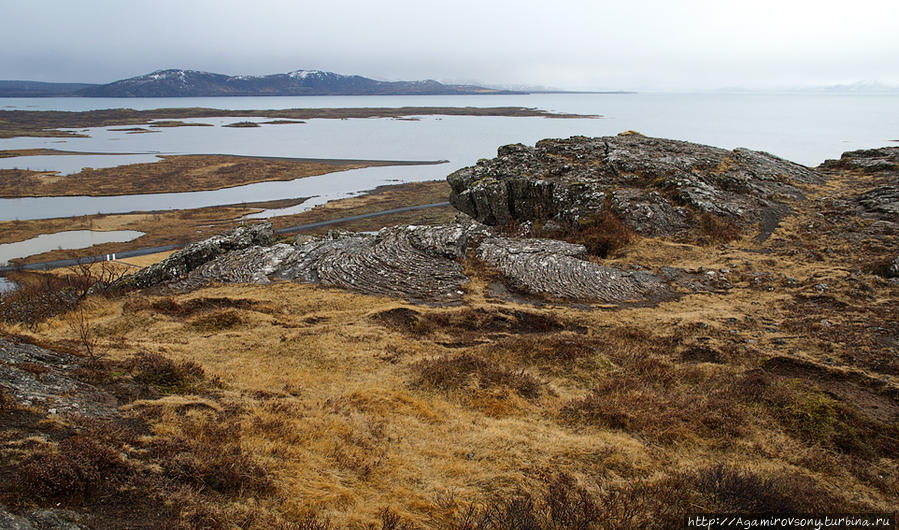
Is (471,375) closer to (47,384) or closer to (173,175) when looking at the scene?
(47,384)

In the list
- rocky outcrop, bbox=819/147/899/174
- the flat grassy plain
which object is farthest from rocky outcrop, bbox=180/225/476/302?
rocky outcrop, bbox=819/147/899/174

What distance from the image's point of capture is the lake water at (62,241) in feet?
187

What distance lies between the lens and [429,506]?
8.47 metres

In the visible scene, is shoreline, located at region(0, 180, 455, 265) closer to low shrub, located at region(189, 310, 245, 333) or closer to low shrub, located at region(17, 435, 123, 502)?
low shrub, located at region(189, 310, 245, 333)

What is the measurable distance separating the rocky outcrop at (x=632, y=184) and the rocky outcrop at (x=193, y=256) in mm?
18281

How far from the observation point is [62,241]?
2406 inches

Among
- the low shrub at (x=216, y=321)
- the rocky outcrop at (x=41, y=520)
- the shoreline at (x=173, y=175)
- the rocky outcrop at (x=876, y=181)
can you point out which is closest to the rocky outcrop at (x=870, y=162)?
the rocky outcrop at (x=876, y=181)

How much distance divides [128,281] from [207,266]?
4.51 meters

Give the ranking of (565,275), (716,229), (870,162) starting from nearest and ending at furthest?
1. (565,275)
2. (716,229)
3. (870,162)

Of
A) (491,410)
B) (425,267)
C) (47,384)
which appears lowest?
(491,410)

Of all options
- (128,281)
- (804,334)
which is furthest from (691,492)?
(128,281)

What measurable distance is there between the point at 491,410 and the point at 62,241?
236 ft

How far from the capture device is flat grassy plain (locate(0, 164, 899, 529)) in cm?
808

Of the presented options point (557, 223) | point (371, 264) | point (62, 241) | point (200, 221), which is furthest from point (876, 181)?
point (62, 241)
